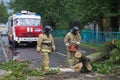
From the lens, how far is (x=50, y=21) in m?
55.8

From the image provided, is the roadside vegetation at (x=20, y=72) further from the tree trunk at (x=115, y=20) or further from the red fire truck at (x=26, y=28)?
the tree trunk at (x=115, y=20)

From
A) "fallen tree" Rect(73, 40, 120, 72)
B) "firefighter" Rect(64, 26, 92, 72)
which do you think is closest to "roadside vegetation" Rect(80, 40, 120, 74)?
"fallen tree" Rect(73, 40, 120, 72)

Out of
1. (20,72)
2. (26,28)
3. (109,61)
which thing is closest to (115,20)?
(26,28)

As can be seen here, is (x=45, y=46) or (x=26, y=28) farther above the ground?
(x=45, y=46)

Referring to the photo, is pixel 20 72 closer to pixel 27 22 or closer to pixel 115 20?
pixel 27 22

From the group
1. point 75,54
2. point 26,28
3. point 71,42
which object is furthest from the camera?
point 26,28

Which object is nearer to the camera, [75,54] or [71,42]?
[75,54]

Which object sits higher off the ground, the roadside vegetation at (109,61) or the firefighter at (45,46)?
the firefighter at (45,46)

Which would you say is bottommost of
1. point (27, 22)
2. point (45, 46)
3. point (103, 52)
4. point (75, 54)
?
point (103, 52)

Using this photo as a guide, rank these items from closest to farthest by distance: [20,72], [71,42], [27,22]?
[20,72]
[71,42]
[27,22]

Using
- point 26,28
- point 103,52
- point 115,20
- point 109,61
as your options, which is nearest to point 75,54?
point 109,61

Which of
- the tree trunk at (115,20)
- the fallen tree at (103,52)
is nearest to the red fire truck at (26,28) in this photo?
the tree trunk at (115,20)

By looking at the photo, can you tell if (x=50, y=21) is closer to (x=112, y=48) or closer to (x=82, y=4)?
(x=82, y=4)

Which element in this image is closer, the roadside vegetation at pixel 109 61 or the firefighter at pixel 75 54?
the firefighter at pixel 75 54
